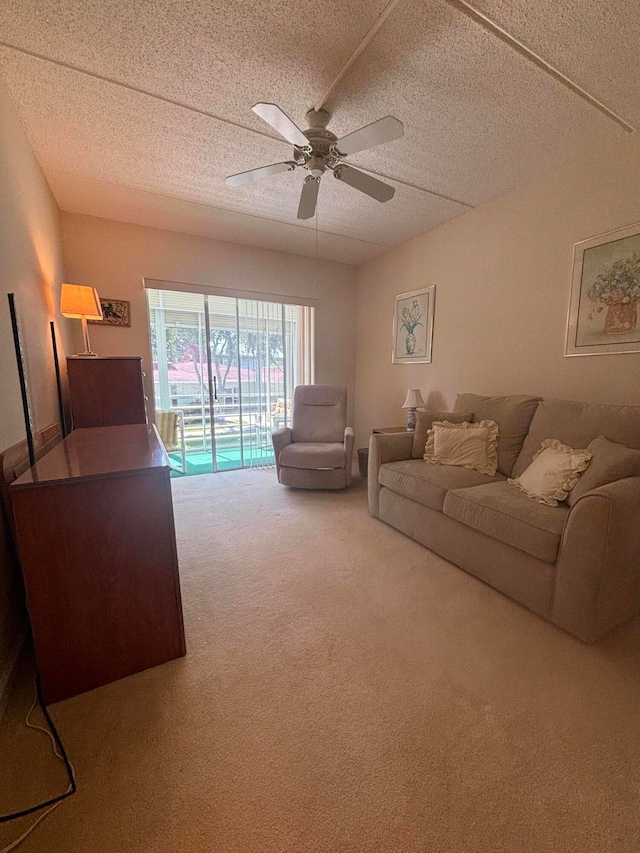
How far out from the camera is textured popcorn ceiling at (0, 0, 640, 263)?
4.42ft

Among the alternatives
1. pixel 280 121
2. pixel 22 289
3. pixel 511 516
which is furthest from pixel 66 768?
pixel 280 121

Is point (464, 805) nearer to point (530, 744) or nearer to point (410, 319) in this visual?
point (530, 744)

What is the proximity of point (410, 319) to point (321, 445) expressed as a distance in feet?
5.46

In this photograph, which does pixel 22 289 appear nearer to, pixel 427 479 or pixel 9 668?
pixel 9 668

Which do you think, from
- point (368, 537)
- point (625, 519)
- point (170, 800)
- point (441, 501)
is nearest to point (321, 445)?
point (368, 537)

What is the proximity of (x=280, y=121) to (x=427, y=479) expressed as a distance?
6.70 feet

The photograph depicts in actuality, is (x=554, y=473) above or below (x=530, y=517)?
above

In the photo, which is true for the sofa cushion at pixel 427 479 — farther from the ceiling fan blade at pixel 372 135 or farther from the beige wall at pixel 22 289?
the beige wall at pixel 22 289

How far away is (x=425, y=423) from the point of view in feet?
8.83

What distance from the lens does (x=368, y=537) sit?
240 cm

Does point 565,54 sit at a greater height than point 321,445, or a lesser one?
greater

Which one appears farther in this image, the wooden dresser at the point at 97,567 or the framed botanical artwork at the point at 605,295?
the framed botanical artwork at the point at 605,295

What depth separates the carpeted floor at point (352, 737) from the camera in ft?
2.86

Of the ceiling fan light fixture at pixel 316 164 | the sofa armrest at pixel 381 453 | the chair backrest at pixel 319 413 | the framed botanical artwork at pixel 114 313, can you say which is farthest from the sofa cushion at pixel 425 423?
the framed botanical artwork at pixel 114 313
